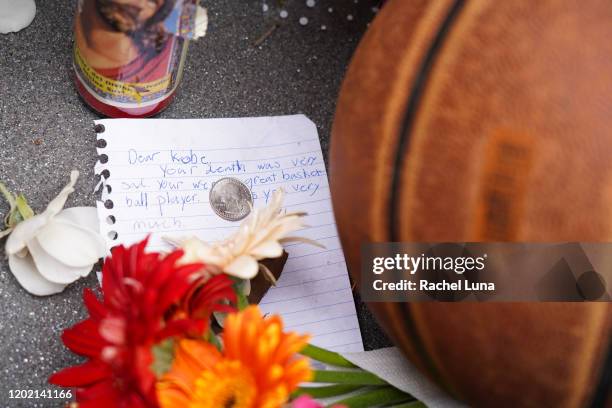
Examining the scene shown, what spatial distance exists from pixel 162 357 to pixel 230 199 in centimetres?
26

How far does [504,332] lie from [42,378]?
0.38 metres

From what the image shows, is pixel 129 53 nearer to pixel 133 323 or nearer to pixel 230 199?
pixel 230 199

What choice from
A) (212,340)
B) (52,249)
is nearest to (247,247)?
(212,340)

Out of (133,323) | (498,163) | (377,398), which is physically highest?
(498,163)

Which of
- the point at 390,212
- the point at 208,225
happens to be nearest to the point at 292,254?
the point at 208,225

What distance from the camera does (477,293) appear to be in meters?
0.53

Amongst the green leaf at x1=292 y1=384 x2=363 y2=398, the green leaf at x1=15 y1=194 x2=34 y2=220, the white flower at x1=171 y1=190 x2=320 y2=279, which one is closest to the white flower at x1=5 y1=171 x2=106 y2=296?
the green leaf at x1=15 y1=194 x2=34 y2=220

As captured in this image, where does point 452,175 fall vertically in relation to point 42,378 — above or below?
above

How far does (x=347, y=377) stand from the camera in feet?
2.07

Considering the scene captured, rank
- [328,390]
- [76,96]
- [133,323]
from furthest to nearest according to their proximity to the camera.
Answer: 1. [76,96]
2. [328,390]
3. [133,323]

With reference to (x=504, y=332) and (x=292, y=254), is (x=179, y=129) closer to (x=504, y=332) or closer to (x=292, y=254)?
(x=292, y=254)

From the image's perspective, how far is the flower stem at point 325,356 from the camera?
61 cm

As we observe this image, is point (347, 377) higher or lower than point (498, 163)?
lower

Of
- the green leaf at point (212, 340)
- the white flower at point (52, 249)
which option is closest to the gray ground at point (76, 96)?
the white flower at point (52, 249)
